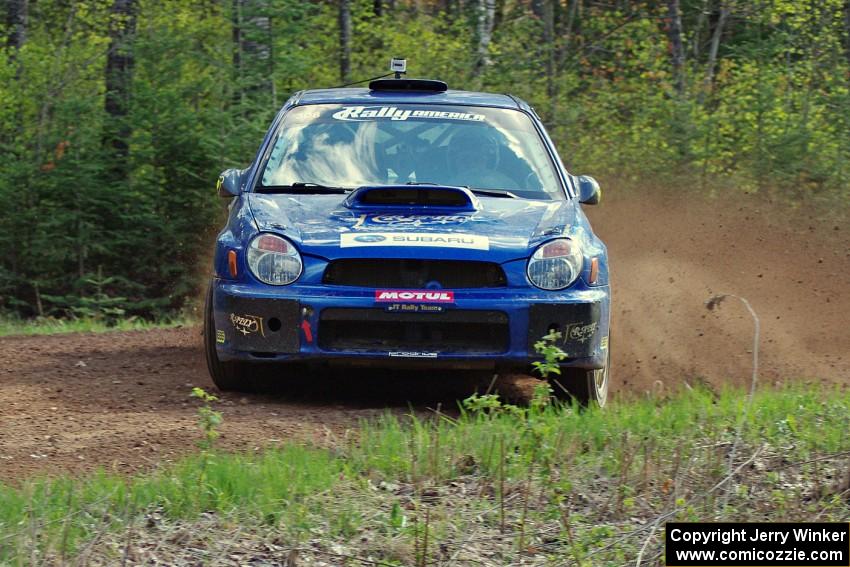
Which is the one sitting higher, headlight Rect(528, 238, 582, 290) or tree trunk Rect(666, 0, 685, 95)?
tree trunk Rect(666, 0, 685, 95)

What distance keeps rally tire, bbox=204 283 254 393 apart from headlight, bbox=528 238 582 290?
173 centimetres

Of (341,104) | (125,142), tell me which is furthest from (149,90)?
(341,104)

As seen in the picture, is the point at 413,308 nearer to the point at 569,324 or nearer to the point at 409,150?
the point at 569,324

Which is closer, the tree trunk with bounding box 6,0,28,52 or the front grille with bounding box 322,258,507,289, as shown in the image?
the front grille with bounding box 322,258,507,289

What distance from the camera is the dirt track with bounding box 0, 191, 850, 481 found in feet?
19.6

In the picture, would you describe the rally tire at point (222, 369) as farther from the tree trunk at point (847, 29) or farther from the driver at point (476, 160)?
the tree trunk at point (847, 29)

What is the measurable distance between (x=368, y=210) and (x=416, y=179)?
70 centimetres

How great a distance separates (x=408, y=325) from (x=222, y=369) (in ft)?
3.82

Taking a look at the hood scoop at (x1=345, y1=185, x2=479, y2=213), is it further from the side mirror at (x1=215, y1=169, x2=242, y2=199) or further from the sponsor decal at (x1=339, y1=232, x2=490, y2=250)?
the side mirror at (x1=215, y1=169, x2=242, y2=199)

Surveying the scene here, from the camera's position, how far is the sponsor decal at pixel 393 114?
810 cm

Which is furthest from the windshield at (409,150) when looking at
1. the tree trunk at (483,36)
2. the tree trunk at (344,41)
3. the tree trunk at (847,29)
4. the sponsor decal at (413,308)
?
the tree trunk at (847,29)

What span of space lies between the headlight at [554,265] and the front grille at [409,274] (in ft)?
0.58

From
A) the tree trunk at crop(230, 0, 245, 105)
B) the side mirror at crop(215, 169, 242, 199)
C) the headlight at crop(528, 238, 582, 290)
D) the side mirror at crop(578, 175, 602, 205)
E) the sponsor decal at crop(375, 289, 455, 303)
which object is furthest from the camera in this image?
the tree trunk at crop(230, 0, 245, 105)

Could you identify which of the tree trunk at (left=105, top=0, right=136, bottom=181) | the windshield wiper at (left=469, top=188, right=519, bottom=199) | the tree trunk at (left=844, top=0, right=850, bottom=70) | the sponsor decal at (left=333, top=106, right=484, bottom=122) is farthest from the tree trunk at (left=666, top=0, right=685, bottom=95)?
the windshield wiper at (left=469, top=188, right=519, bottom=199)
